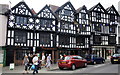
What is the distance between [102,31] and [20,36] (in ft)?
56.2

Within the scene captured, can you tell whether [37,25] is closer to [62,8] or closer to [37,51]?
[37,51]

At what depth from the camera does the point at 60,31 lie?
2370cm

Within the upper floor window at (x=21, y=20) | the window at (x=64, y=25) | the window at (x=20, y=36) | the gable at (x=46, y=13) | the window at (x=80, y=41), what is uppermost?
the gable at (x=46, y=13)

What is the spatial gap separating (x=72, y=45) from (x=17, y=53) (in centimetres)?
971

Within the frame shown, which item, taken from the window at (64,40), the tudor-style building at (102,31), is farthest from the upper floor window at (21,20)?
the tudor-style building at (102,31)

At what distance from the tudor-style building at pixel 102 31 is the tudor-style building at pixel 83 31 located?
1427 mm

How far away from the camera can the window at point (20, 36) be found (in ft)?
67.4

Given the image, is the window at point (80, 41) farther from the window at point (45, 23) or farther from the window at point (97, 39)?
the window at point (45, 23)

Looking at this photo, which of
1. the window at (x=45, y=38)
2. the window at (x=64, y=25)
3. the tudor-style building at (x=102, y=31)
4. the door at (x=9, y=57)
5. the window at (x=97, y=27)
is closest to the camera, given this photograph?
the door at (x=9, y=57)

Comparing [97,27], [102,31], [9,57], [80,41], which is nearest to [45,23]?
[9,57]

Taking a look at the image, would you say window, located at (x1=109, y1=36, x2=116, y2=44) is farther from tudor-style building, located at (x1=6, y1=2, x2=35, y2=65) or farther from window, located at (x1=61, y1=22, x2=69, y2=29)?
tudor-style building, located at (x1=6, y1=2, x2=35, y2=65)

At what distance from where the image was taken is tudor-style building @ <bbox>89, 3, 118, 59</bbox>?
28.3 m

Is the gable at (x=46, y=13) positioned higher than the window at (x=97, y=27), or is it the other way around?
the gable at (x=46, y=13)

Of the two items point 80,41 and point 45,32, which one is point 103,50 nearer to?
point 80,41
